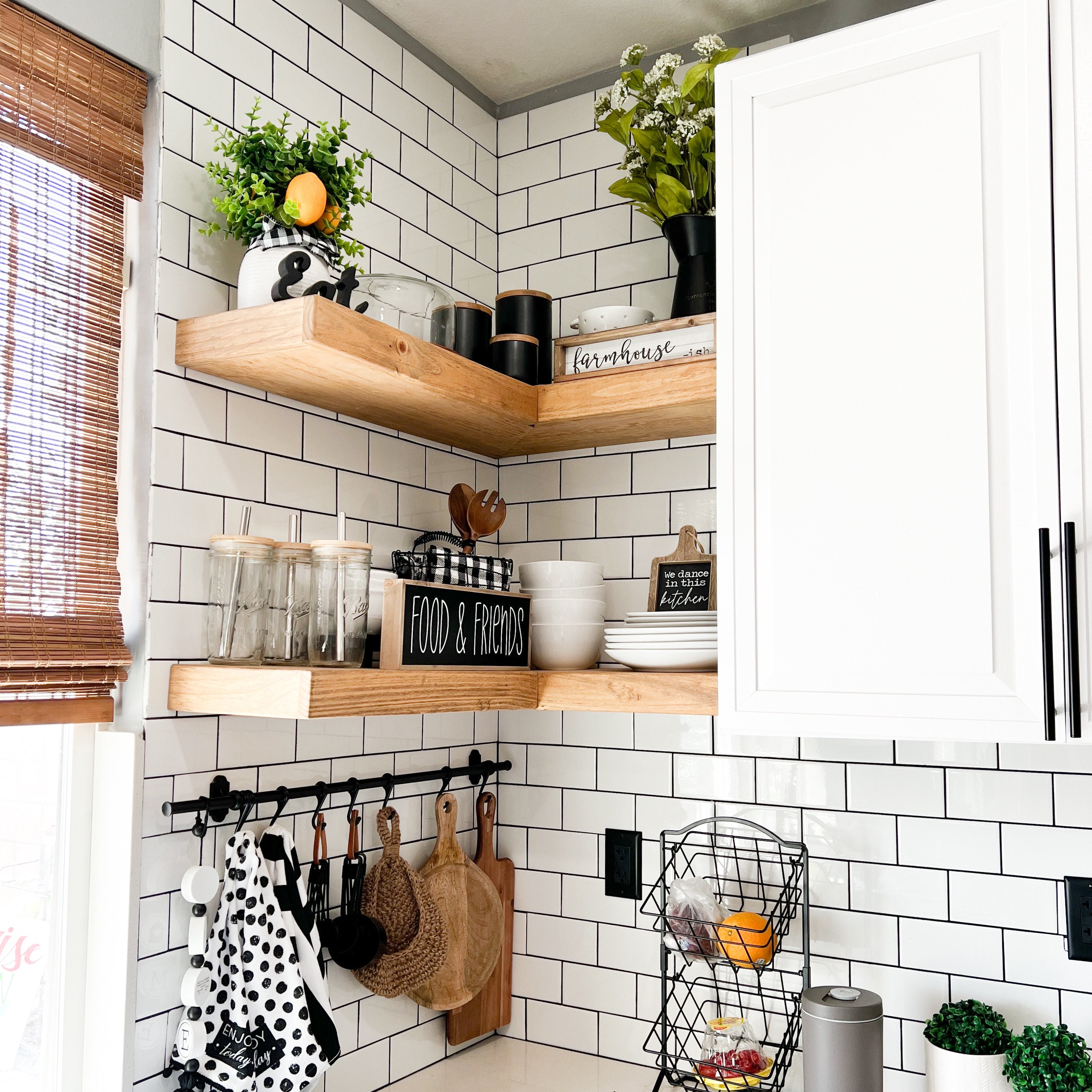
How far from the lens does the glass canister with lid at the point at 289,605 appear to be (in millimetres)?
1395

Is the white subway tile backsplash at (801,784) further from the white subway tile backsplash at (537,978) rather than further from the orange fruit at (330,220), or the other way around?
the orange fruit at (330,220)

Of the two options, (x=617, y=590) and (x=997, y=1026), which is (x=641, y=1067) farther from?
(x=617, y=590)

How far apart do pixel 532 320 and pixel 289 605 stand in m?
0.74

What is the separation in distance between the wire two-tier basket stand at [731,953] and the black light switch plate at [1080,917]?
0.39 meters

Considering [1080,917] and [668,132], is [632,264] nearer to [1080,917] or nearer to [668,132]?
[668,132]

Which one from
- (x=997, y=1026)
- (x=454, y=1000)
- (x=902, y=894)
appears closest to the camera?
(x=997, y=1026)

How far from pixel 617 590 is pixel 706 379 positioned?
0.53 m

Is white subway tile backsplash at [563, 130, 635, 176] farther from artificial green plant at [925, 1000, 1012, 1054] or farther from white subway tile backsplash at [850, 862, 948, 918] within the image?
artificial green plant at [925, 1000, 1012, 1054]

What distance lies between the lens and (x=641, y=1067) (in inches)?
72.2

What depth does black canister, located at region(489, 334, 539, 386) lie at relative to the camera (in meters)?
1.76

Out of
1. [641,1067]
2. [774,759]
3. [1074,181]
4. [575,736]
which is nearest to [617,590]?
[575,736]

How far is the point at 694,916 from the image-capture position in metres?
1.69

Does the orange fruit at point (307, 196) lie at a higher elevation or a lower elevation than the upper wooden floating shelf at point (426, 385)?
higher

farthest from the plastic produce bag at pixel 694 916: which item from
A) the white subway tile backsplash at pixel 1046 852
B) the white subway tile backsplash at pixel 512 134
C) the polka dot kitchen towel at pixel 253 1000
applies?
the white subway tile backsplash at pixel 512 134
